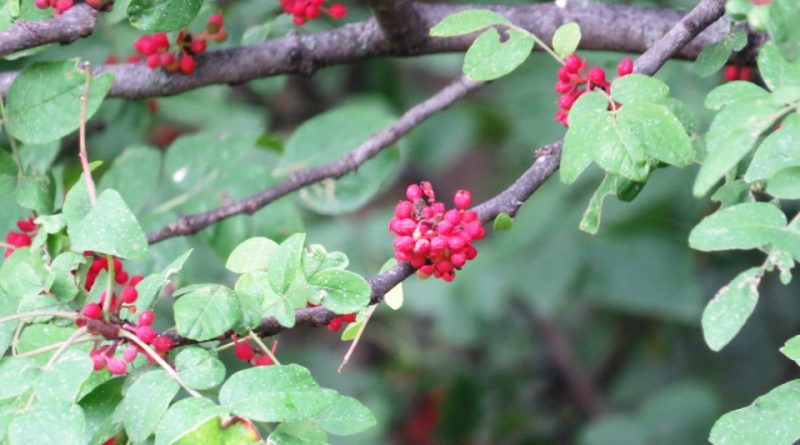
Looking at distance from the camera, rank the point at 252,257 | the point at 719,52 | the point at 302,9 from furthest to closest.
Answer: the point at 302,9, the point at 719,52, the point at 252,257

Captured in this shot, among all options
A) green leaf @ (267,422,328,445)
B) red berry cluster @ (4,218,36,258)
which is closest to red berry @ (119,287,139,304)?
green leaf @ (267,422,328,445)

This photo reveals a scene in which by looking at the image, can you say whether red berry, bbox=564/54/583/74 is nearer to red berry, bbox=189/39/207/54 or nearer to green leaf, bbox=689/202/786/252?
green leaf, bbox=689/202/786/252

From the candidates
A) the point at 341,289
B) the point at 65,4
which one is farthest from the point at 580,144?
the point at 65,4

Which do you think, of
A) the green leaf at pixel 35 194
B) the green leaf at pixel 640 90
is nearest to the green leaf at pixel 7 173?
the green leaf at pixel 35 194

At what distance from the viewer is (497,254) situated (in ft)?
9.91

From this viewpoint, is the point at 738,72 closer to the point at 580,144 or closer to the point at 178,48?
the point at 580,144

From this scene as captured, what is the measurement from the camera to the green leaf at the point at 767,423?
111 centimetres

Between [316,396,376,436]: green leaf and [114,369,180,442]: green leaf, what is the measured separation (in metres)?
0.17

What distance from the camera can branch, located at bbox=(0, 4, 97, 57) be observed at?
4.40ft

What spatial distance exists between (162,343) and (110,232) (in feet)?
0.44

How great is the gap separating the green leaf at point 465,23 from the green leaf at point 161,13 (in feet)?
1.09

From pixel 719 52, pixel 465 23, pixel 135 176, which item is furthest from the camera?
pixel 135 176

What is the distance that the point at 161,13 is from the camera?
54.7 inches

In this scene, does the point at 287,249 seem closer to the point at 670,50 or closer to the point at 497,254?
the point at 670,50
